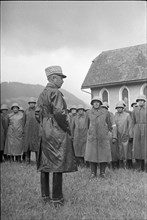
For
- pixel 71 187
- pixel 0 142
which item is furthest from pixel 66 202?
pixel 0 142

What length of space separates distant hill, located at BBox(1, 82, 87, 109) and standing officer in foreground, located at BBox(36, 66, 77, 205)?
6.1 inches

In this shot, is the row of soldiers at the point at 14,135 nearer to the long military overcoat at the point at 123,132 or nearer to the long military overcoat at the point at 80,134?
the long military overcoat at the point at 80,134

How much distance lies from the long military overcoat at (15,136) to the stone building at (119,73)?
3759 millimetres

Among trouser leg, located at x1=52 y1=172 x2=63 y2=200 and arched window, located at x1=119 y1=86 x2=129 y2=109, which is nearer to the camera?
trouser leg, located at x1=52 y1=172 x2=63 y2=200

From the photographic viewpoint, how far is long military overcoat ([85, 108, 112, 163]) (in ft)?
18.6

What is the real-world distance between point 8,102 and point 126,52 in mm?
1523

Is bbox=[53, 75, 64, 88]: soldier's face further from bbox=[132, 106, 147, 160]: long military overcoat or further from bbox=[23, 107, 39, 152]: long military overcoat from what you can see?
bbox=[23, 107, 39, 152]: long military overcoat

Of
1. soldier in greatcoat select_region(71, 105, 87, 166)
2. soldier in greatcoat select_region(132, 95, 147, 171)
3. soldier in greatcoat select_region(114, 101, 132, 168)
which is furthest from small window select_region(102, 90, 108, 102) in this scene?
soldier in greatcoat select_region(71, 105, 87, 166)

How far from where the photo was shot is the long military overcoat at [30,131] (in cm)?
694

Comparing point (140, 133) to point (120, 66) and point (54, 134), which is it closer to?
point (120, 66)

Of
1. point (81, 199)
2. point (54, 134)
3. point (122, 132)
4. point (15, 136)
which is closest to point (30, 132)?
point (15, 136)

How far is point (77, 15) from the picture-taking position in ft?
12.8

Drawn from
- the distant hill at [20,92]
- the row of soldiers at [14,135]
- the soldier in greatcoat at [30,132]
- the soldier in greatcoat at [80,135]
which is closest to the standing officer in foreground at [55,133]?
the distant hill at [20,92]

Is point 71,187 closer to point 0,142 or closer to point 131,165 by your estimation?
point 131,165
